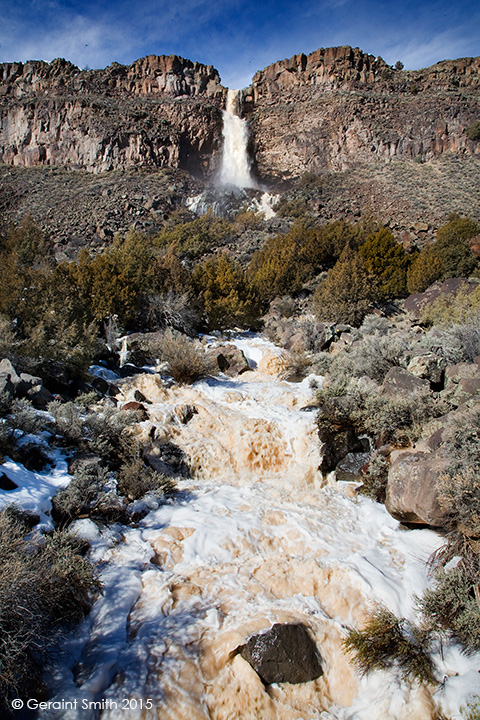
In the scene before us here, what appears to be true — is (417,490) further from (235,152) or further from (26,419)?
(235,152)

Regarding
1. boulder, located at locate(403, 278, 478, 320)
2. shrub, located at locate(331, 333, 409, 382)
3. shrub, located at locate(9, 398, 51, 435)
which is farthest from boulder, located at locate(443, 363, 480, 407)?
boulder, located at locate(403, 278, 478, 320)

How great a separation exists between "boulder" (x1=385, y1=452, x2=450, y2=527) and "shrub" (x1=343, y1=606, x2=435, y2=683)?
4.11ft

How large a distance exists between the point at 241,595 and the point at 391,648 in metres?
1.40

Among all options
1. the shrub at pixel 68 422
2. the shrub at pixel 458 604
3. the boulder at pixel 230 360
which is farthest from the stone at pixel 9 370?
the shrub at pixel 458 604

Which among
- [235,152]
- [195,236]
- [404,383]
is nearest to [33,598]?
[404,383]

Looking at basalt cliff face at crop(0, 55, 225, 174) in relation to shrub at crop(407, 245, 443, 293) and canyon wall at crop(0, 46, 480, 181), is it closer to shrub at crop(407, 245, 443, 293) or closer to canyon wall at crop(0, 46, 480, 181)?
canyon wall at crop(0, 46, 480, 181)

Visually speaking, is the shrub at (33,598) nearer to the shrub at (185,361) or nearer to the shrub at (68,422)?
the shrub at (68,422)

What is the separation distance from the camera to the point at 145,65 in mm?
45188

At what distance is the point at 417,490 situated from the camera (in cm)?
442

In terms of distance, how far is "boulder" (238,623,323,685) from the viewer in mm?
3035

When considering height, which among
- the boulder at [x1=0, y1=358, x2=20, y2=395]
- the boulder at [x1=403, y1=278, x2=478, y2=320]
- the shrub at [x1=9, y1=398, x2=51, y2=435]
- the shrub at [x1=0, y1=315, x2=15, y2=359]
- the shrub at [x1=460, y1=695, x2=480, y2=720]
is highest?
the boulder at [x1=403, y1=278, x2=478, y2=320]

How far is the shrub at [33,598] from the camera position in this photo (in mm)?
2361

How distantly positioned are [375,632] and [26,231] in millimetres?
21140

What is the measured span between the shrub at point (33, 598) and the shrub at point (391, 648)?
7.90 feet
